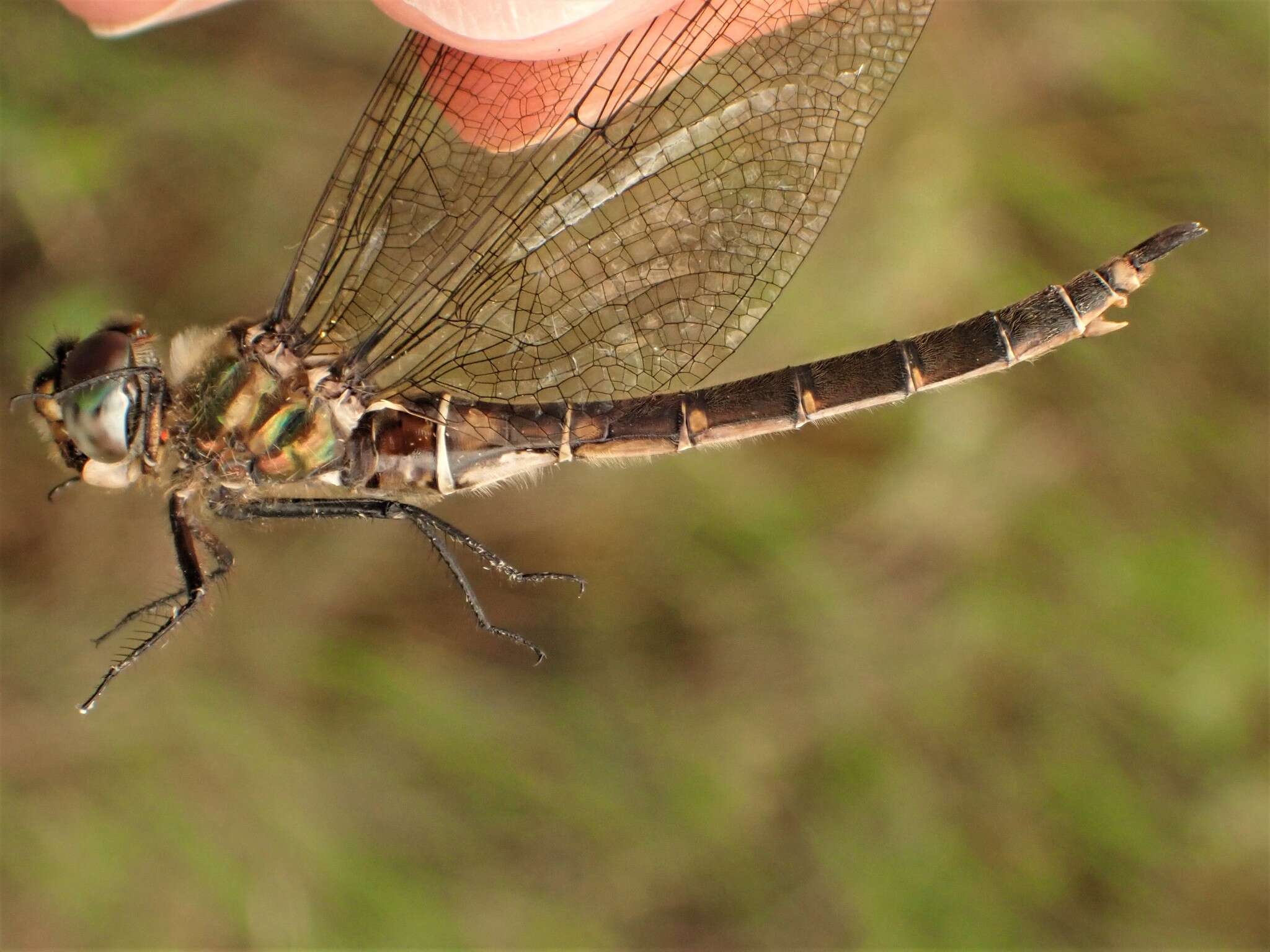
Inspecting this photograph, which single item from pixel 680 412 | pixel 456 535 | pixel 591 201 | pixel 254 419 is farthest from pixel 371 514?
pixel 591 201

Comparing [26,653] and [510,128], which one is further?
[26,653]

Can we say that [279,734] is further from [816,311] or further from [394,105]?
[816,311]

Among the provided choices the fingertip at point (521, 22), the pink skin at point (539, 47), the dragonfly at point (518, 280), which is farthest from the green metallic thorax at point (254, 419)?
the fingertip at point (521, 22)

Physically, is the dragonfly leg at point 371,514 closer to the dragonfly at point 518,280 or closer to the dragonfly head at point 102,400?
the dragonfly at point 518,280

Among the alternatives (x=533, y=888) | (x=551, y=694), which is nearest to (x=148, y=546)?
(x=551, y=694)

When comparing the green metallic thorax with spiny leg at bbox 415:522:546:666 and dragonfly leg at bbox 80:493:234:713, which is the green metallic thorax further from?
spiny leg at bbox 415:522:546:666

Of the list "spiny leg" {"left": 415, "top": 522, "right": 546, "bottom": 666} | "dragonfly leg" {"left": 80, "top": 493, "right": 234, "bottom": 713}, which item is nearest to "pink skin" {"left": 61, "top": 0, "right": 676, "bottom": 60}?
"spiny leg" {"left": 415, "top": 522, "right": 546, "bottom": 666}
